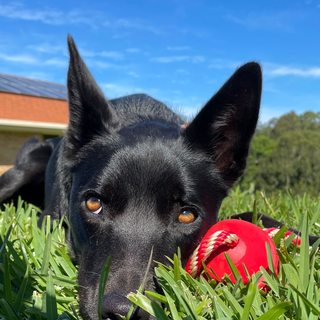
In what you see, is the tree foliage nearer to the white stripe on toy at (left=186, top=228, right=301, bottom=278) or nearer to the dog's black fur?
the dog's black fur

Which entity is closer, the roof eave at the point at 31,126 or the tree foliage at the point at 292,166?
the roof eave at the point at 31,126

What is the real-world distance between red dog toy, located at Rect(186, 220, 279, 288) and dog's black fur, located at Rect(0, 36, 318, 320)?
0.51ft

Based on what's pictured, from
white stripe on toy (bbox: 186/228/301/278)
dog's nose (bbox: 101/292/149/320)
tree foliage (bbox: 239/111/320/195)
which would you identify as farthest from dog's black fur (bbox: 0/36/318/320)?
tree foliage (bbox: 239/111/320/195)

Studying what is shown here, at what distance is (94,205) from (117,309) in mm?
790

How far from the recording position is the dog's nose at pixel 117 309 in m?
1.38

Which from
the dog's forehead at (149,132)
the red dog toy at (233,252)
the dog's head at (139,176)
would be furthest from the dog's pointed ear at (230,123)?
the red dog toy at (233,252)

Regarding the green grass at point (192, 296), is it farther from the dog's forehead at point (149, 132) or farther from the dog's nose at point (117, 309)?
the dog's forehead at point (149, 132)

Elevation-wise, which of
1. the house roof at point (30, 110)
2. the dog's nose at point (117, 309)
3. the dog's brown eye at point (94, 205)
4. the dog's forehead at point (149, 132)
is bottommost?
the dog's nose at point (117, 309)

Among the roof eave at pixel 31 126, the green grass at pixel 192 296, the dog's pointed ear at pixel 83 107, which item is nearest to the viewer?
the green grass at pixel 192 296

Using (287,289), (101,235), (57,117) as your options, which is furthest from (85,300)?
(57,117)

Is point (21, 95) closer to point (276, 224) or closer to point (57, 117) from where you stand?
point (57, 117)

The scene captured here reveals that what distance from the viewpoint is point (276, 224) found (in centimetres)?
273

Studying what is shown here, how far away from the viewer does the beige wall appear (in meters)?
14.2

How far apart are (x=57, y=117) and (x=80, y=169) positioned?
1302cm
